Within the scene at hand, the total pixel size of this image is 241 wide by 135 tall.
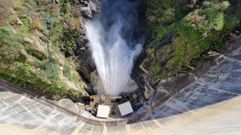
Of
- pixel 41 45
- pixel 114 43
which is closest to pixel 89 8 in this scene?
pixel 114 43

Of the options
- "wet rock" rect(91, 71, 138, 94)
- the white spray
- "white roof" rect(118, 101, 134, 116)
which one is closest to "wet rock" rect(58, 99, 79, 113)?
"wet rock" rect(91, 71, 138, 94)

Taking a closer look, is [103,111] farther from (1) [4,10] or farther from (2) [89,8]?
(1) [4,10]

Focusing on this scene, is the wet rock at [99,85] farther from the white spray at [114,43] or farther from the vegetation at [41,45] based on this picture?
the vegetation at [41,45]

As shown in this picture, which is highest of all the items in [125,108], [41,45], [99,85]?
[41,45]

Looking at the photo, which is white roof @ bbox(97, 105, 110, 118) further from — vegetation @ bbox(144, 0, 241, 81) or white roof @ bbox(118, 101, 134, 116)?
vegetation @ bbox(144, 0, 241, 81)

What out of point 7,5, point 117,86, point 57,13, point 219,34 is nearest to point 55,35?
point 57,13

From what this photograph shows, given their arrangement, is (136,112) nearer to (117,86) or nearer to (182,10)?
(117,86)
